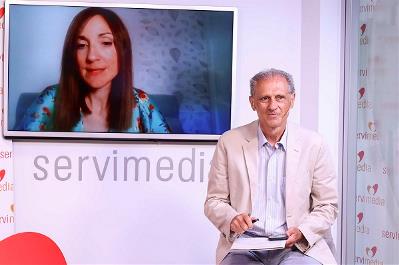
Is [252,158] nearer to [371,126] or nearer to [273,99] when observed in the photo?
[273,99]

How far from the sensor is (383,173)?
416 centimetres

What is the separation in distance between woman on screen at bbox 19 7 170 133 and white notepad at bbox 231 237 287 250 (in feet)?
5.59

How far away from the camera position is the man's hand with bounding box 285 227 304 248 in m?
3.10

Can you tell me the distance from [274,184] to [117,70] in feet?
5.83

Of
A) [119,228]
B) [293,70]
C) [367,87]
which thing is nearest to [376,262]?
[367,87]

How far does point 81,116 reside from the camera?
465cm

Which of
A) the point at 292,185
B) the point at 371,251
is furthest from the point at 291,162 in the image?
the point at 371,251

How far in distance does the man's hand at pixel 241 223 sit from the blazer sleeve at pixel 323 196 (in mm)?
271

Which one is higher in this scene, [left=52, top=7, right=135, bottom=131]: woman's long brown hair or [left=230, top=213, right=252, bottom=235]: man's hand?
[left=52, top=7, right=135, bottom=131]: woman's long brown hair

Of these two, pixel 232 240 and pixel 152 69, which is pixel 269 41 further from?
pixel 232 240

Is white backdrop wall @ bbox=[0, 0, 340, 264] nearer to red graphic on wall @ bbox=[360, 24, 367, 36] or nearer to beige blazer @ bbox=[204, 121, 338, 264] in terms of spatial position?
red graphic on wall @ bbox=[360, 24, 367, 36]

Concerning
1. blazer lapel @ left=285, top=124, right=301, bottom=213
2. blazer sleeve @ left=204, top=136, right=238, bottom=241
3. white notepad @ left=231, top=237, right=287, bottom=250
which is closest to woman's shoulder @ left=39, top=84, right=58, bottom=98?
blazer sleeve @ left=204, top=136, right=238, bottom=241

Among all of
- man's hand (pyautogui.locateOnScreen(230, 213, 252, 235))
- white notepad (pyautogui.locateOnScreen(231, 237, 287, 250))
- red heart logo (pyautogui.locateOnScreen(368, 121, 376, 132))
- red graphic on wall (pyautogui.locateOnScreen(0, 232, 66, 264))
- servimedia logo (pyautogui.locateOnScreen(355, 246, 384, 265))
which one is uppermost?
red heart logo (pyautogui.locateOnScreen(368, 121, 376, 132))

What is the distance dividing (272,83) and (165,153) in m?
1.64
